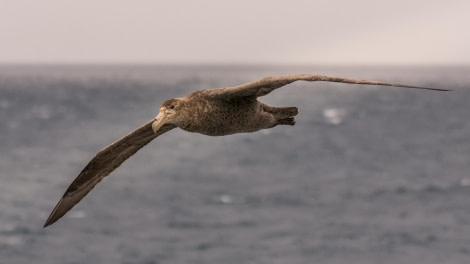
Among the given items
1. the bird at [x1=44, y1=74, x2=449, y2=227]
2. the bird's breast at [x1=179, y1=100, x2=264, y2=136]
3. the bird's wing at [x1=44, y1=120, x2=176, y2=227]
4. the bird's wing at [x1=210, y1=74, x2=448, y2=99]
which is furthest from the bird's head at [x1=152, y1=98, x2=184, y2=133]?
the bird's wing at [x1=44, y1=120, x2=176, y2=227]

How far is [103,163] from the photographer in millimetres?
14703

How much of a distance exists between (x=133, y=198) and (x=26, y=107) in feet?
324

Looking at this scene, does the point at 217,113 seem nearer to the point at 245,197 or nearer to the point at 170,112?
the point at 170,112

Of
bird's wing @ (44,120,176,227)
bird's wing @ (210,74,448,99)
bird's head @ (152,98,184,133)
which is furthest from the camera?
bird's wing @ (44,120,176,227)

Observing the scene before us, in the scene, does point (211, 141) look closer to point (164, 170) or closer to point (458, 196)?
point (164, 170)

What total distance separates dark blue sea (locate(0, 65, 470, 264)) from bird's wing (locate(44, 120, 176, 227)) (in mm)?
43312

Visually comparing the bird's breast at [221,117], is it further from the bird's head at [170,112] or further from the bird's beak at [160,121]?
the bird's beak at [160,121]

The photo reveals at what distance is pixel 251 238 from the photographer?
66625 millimetres

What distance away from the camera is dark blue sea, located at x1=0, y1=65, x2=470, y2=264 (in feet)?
204

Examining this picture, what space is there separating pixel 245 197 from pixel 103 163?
64870mm

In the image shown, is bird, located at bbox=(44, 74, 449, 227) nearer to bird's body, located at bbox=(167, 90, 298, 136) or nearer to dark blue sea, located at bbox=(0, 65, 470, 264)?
bird's body, located at bbox=(167, 90, 298, 136)

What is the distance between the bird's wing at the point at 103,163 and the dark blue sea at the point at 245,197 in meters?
43.3

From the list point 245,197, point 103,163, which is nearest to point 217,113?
point 103,163

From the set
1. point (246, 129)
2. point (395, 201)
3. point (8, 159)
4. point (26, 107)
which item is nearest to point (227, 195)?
point (395, 201)
